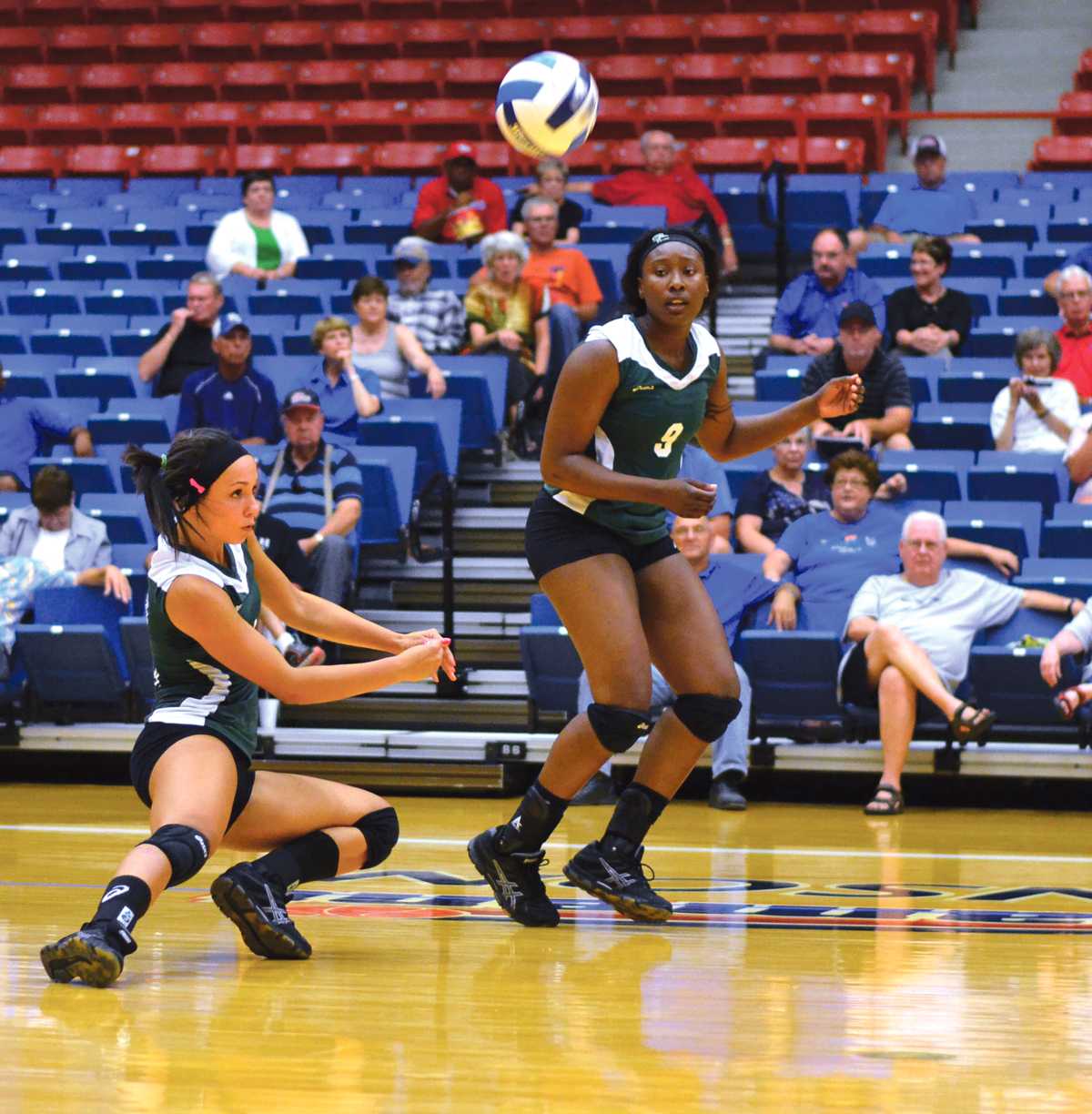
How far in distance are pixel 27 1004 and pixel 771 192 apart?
976 cm

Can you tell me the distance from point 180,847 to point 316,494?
4.97 m

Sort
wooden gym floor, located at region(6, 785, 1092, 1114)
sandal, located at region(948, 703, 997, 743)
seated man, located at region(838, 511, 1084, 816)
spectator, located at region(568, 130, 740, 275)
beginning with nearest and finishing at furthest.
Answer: wooden gym floor, located at region(6, 785, 1092, 1114) < sandal, located at region(948, 703, 997, 743) < seated man, located at region(838, 511, 1084, 816) < spectator, located at region(568, 130, 740, 275)

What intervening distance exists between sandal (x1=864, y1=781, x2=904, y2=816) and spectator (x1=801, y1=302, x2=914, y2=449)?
225cm

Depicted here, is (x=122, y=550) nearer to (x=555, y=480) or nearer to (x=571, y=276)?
(x=571, y=276)

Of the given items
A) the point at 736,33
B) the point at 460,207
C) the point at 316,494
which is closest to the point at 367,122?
the point at 736,33

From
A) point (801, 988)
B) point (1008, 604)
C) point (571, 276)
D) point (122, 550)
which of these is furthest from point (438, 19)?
point (801, 988)

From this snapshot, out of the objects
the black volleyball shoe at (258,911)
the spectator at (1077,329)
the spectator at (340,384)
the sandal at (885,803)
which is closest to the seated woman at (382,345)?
the spectator at (340,384)

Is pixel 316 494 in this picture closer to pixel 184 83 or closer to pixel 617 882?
pixel 617 882

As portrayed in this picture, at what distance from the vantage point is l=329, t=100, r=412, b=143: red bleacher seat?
15.3m

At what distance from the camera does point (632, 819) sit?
4.86 meters

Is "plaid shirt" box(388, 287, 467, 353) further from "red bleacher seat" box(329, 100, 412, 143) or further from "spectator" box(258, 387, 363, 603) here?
"red bleacher seat" box(329, 100, 412, 143)

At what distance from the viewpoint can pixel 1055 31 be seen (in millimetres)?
15680

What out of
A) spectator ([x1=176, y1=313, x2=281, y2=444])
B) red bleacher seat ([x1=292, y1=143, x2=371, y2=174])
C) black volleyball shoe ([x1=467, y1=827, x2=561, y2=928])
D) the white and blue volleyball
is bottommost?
black volleyball shoe ([x1=467, y1=827, x2=561, y2=928])

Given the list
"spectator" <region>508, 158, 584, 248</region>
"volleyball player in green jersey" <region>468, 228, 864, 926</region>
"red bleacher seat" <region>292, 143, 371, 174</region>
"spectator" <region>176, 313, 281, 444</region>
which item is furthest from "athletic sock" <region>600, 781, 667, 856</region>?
"red bleacher seat" <region>292, 143, 371, 174</region>
